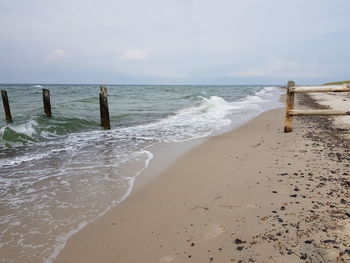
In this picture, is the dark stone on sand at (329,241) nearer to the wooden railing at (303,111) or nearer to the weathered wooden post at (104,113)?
the wooden railing at (303,111)

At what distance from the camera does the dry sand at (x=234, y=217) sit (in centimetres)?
222

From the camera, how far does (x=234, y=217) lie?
2.78m

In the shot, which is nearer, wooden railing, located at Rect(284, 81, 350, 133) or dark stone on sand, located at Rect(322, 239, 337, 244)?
dark stone on sand, located at Rect(322, 239, 337, 244)

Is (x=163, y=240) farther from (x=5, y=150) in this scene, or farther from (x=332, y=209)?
(x=5, y=150)

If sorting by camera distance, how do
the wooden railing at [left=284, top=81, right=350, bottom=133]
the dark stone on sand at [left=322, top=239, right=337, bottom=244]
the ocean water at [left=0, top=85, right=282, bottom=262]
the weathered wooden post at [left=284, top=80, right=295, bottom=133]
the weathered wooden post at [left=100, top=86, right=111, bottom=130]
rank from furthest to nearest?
the weathered wooden post at [left=100, top=86, right=111, bottom=130]
the weathered wooden post at [left=284, top=80, right=295, bottom=133]
the wooden railing at [left=284, top=81, right=350, bottom=133]
the ocean water at [left=0, top=85, right=282, bottom=262]
the dark stone on sand at [left=322, top=239, right=337, bottom=244]

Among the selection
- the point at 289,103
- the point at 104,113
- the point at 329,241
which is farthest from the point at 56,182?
the point at 104,113

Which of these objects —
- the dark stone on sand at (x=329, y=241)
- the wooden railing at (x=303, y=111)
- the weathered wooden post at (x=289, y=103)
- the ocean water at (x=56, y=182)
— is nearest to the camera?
the dark stone on sand at (x=329, y=241)

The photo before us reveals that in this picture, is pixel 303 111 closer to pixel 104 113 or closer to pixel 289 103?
pixel 289 103

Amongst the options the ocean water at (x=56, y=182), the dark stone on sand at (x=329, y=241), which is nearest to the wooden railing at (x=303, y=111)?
the ocean water at (x=56, y=182)

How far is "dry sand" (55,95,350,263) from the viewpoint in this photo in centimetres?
222

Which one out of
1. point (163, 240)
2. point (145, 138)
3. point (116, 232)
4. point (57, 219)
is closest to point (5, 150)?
point (145, 138)

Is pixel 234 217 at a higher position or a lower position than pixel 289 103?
lower

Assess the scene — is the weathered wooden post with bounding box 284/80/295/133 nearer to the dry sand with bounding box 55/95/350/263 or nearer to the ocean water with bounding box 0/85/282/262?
the dry sand with bounding box 55/95/350/263

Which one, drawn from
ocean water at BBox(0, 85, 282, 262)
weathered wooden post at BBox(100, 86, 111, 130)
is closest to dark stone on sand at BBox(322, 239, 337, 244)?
ocean water at BBox(0, 85, 282, 262)
